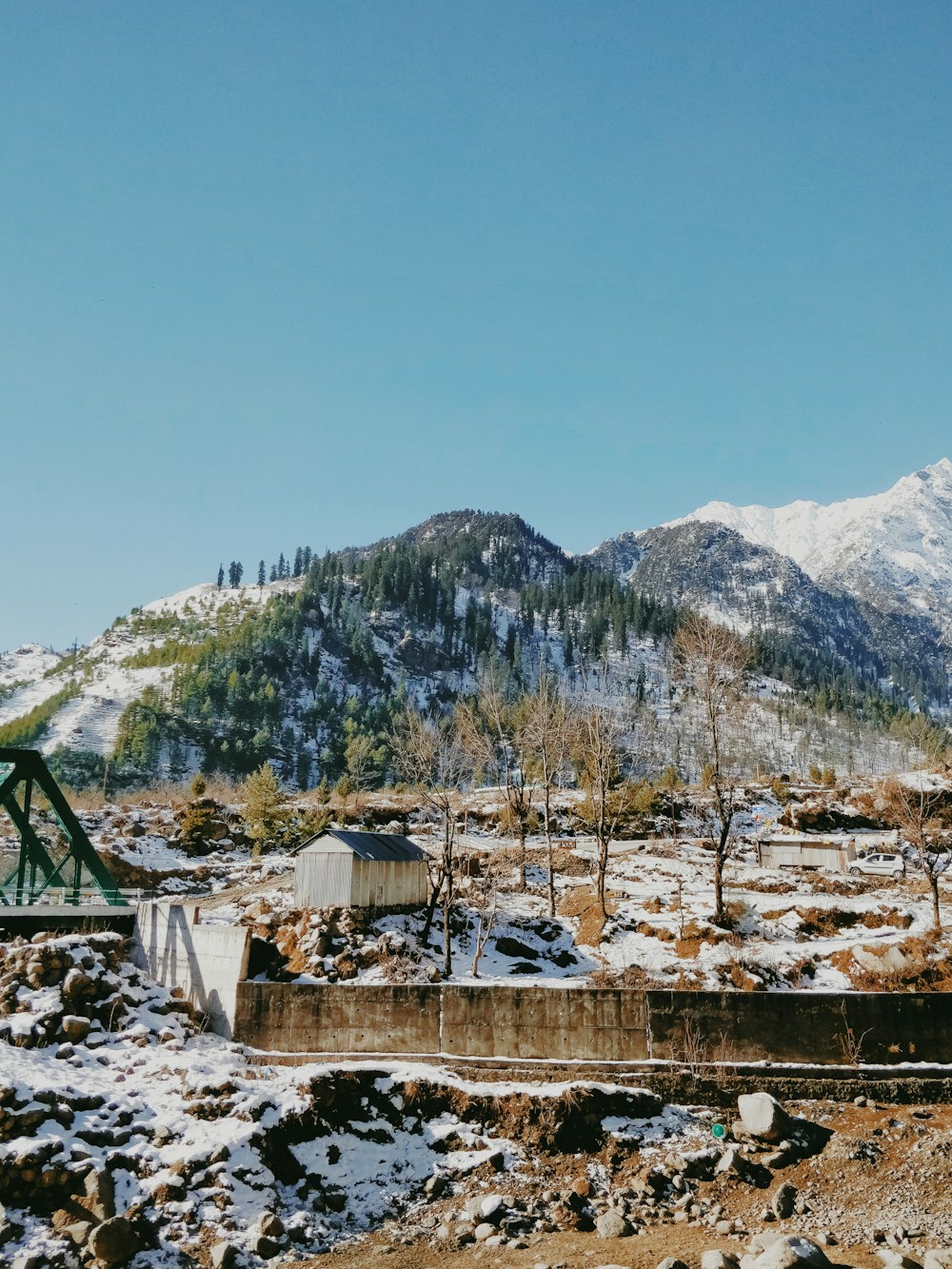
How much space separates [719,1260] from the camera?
1568cm

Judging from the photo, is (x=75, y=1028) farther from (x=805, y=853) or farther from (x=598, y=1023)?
(x=805, y=853)

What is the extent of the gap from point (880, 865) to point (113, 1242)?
1604 inches

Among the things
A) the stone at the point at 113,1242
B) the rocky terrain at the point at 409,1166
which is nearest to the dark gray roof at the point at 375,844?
the rocky terrain at the point at 409,1166

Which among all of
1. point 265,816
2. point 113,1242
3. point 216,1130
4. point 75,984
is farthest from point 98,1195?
point 265,816

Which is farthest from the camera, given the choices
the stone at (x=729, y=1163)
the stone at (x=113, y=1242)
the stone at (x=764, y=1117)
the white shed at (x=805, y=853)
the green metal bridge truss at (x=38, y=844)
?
the white shed at (x=805, y=853)

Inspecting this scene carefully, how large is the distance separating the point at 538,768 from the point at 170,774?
182 feet

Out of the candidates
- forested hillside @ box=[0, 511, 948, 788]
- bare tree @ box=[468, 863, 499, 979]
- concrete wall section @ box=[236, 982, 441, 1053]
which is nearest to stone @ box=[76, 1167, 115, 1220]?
concrete wall section @ box=[236, 982, 441, 1053]

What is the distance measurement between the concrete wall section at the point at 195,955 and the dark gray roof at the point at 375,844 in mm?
6464

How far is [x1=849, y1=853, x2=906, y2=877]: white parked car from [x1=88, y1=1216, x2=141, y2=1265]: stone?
127 feet

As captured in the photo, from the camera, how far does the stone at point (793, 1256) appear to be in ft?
49.6

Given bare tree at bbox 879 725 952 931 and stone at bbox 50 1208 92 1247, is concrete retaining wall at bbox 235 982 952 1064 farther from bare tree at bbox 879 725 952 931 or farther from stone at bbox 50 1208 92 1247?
bare tree at bbox 879 725 952 931

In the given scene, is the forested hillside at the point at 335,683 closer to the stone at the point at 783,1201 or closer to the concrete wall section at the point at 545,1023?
the concrete wall section at the point at 545,1023

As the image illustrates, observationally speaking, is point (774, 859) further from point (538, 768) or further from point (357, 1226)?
point (357, 1226)

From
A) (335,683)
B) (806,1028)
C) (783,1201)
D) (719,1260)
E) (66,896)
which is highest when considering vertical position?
(335,683)
